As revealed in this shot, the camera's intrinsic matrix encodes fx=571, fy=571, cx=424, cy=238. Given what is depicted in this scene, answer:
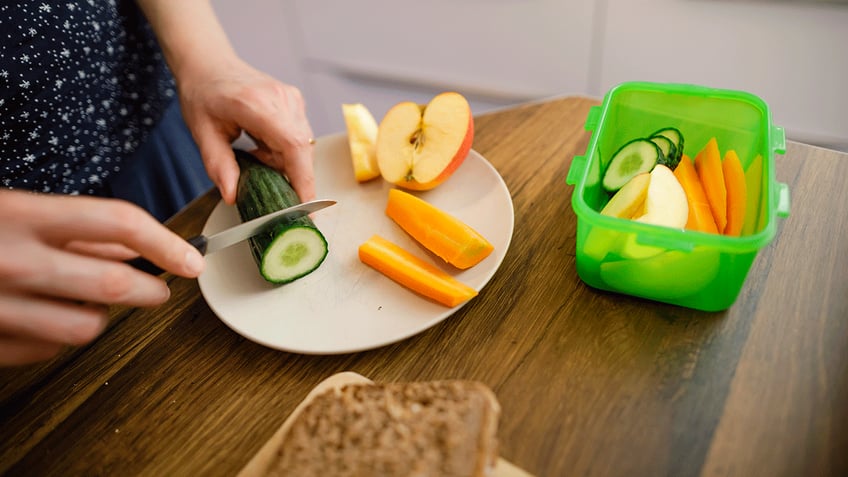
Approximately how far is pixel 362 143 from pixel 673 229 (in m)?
0.79

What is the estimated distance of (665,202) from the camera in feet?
3.21

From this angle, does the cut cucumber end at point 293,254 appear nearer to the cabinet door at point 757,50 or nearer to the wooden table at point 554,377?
the wooden table at point 554,377

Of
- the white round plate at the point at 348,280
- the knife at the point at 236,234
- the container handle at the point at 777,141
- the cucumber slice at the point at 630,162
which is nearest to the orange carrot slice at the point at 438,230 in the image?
the white round plate at the point at 348,280

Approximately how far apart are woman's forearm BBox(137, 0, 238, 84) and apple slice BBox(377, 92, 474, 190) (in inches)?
17.1

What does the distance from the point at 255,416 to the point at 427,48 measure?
8.38ft

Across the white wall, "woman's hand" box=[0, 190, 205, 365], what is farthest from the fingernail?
the white wall

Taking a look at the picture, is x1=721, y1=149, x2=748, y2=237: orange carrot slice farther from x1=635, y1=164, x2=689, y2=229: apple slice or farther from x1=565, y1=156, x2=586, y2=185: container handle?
x1=565, y1=156, x2=586, y2=185: container handle

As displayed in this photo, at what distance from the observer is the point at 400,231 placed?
124 centimetres

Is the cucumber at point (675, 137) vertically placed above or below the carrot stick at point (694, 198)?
above

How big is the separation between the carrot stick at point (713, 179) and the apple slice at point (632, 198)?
0.15 m

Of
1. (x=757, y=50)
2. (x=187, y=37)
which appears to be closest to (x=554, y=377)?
(x=187, y=37)

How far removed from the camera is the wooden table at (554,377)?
0.82m

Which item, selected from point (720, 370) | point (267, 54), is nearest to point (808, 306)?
point (720, 370)

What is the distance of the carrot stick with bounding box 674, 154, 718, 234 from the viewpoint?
39.5 inches
